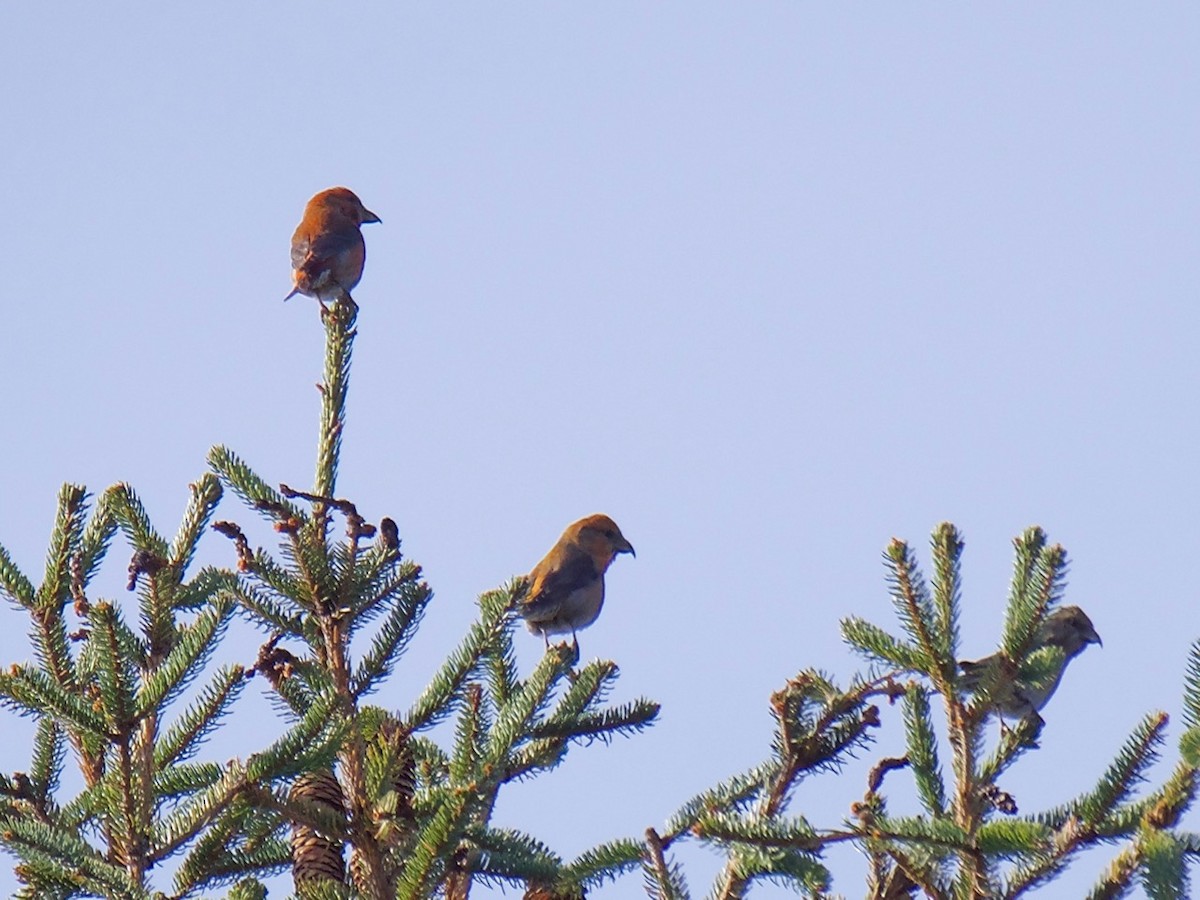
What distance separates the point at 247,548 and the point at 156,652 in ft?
0.95

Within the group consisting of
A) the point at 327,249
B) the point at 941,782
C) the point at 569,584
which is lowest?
the point at 941,782

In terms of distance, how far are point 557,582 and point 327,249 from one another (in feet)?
8.25

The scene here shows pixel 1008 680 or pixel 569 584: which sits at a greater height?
pixel 569 584

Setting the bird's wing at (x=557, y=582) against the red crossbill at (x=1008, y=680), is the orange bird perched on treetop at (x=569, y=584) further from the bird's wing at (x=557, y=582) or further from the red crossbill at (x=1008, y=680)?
the red crossbill at (x=1008, y=680)

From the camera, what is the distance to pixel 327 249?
Result: 27.6 ft

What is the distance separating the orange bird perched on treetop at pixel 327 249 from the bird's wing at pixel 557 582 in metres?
1.85

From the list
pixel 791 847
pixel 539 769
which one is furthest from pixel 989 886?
pixel 539 769

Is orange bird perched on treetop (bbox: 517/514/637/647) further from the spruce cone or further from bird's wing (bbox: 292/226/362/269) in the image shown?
the spruce cone

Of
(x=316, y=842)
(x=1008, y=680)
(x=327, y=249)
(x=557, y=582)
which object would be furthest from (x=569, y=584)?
(x=1008, y=680)

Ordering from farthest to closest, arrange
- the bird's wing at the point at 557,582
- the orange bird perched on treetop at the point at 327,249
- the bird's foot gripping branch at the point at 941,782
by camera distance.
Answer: the orange bird perched on treetop at the point at 327,249, the bird's wing at the point at 557,582, the bird's foot gripping branch at the point at 941,782

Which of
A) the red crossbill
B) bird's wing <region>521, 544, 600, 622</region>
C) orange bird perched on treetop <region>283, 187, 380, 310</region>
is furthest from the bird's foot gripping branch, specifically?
orange bird perched on treetop <region>283, 187, 380, 310</region>

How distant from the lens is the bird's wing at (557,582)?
707cm

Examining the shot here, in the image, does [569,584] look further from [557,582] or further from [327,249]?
[327,249]

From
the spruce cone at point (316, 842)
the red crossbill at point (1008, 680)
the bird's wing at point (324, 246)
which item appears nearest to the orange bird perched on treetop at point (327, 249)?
the bird's wing at point (324, 246)
